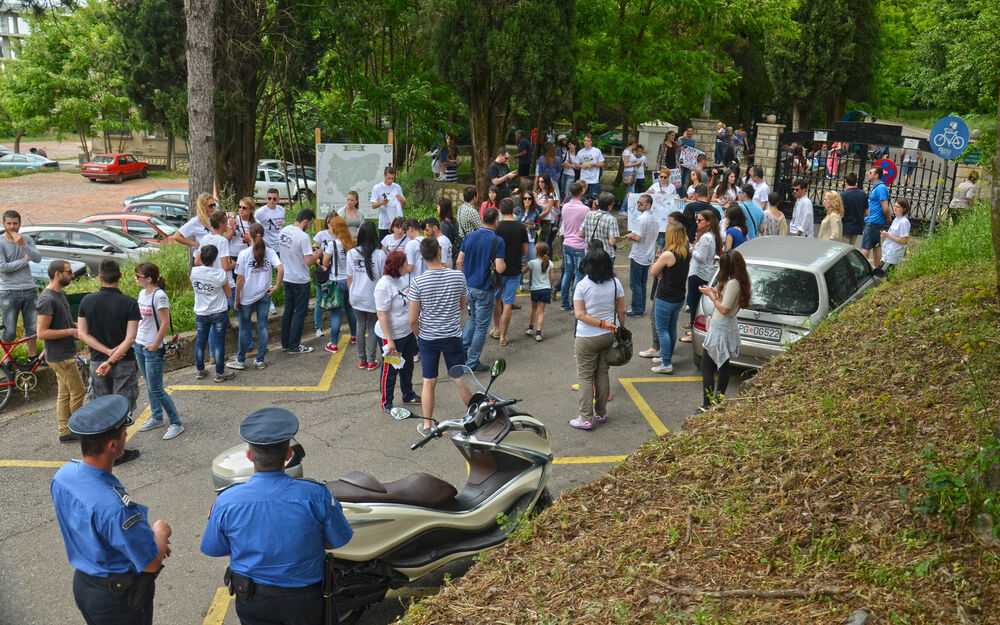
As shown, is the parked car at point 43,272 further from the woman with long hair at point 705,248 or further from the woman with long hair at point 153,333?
the woman with long hair at point 705,248

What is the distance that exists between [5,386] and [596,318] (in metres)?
6.85

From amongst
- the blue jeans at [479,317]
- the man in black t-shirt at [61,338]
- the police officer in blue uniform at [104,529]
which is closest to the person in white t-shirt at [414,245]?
the blue jeans at [479,317]

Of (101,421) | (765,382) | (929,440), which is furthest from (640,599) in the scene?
(765,382)

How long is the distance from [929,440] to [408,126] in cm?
1742

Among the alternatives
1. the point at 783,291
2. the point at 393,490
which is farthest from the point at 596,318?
the point at 393,490

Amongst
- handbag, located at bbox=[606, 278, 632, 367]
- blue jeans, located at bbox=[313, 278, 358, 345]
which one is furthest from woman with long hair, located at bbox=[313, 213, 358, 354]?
handbag, located at bbox=[606, 278, 632, 367]

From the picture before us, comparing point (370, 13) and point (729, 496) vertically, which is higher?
point (370, 13)

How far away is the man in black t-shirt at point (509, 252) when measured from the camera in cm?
1060

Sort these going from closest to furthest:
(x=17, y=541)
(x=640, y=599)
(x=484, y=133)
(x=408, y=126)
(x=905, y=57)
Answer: (x=640, y=599), (x=17, y=541), (x=484, y=133), (x=408, y=126), (x=905, y=57)

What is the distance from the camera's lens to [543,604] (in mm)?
4145

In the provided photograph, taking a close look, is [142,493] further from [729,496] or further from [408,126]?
[408,126]

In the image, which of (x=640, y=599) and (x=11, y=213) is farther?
(x=11, y=213)

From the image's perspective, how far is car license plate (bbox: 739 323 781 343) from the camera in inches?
348

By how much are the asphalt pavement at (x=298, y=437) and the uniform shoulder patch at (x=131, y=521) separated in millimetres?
1665
